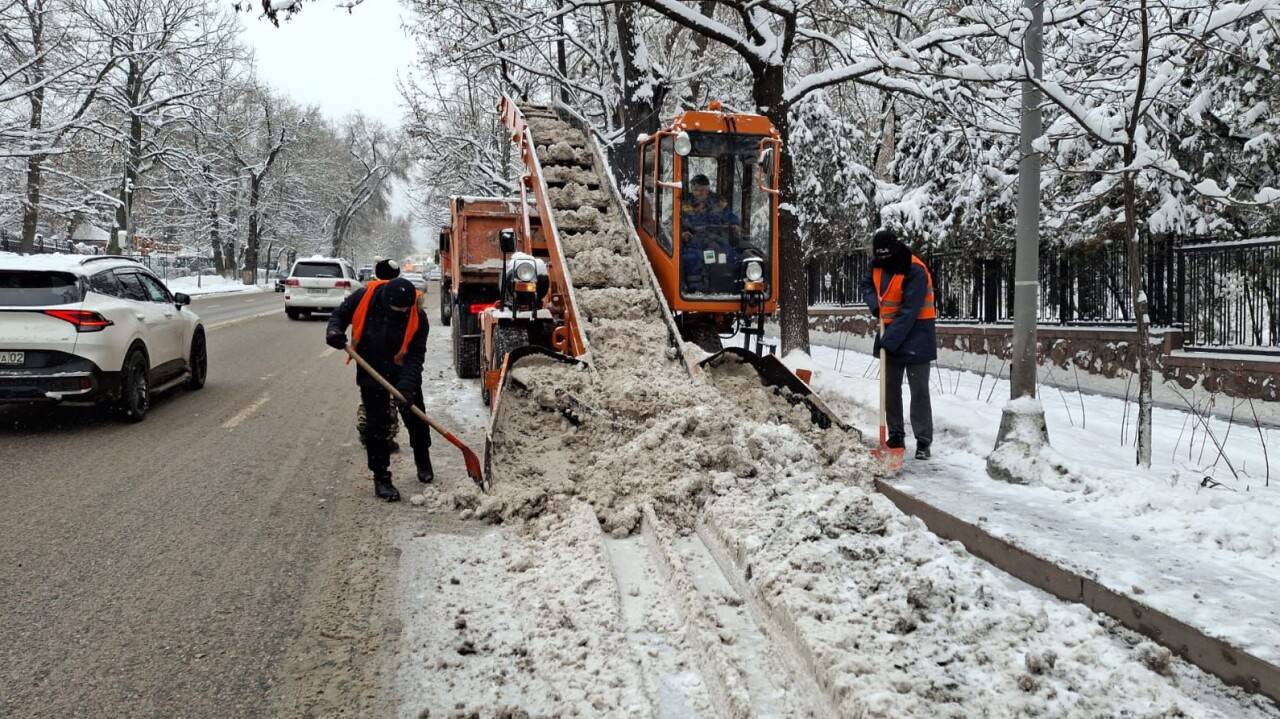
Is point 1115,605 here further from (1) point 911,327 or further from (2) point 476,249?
(2) point 476,249

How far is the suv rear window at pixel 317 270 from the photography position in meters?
22.9

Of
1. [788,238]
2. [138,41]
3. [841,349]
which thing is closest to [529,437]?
[788,238]

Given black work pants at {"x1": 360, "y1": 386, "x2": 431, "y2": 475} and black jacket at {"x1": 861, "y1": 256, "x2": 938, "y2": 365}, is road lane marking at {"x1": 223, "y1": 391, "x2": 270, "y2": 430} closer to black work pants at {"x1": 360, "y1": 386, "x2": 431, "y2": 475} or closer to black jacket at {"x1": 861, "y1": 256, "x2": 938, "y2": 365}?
black work pants at {"x1": 360, "y1": 386, "x2": 431, "y2": 475}

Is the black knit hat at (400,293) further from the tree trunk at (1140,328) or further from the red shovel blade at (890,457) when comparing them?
the tree trunk at (1140,328)

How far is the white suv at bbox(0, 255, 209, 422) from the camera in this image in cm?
798

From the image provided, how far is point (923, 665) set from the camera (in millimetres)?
3400

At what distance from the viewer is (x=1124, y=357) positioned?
11.5 meters

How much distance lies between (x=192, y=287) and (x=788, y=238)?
42.7 m

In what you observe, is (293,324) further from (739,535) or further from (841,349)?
(739,535)

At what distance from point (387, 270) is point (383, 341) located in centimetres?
55

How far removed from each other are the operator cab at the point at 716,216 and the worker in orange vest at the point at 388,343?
3116 mm

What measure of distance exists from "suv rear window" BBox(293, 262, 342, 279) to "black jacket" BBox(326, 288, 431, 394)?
17450 mm

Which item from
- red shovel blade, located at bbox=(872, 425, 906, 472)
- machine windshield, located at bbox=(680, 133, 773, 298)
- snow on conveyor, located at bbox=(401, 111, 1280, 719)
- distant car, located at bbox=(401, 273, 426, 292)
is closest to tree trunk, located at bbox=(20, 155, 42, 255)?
distant car, located at bbox=(401, 273, 426, 292)

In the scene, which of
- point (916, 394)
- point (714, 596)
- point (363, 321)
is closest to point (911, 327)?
point (916, 394)
